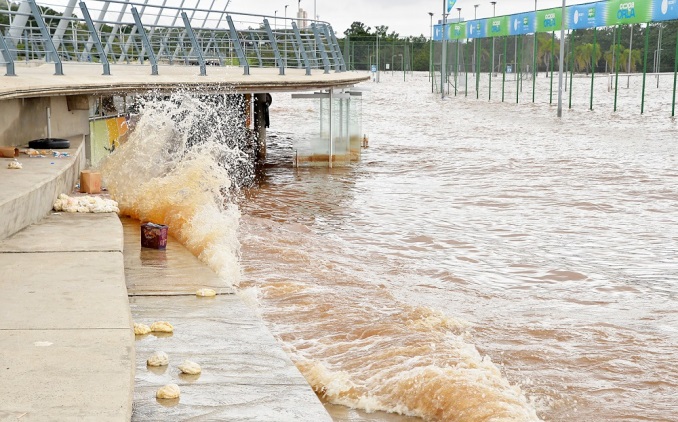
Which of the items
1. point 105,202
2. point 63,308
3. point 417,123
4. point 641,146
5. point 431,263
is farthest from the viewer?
point 417,123

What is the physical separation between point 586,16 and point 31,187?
30.2m

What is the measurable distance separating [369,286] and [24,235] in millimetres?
3336

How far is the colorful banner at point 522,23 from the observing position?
40.4 meters

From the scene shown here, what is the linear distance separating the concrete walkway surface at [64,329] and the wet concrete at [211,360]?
30 centimetres

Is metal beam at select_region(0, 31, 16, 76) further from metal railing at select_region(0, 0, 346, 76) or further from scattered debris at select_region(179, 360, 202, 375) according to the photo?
scattered debris at select_region(179, 360, 202, 375)

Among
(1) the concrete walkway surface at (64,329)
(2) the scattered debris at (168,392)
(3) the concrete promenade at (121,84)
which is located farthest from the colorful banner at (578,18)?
(2) the scattered debris at (168,392)

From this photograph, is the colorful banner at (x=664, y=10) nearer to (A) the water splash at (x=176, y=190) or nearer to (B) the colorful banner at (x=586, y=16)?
(B) the colorful banner at (x=586, y=16)

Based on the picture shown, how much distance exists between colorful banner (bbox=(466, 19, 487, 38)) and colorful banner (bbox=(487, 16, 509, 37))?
412mm

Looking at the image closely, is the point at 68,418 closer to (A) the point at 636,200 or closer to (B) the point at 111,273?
(B) the point at 111,273

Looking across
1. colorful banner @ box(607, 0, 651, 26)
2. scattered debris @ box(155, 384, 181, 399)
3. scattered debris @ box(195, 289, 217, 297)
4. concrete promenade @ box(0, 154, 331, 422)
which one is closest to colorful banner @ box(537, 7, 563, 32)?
colorful banner @ box(607, 0, 651, 26)

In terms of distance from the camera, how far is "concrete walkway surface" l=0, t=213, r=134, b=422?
3824mm

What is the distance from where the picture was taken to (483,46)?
4844 centimetres

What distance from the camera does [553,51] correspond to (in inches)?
1684

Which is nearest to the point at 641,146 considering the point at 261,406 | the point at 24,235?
the point at 24,235
